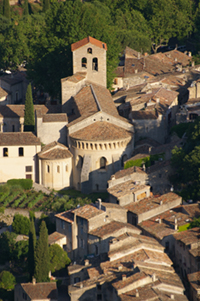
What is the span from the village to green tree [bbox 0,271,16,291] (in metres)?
3.24

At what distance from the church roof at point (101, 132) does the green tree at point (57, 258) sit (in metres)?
16.4

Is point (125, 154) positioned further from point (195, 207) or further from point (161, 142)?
point (195, 207)

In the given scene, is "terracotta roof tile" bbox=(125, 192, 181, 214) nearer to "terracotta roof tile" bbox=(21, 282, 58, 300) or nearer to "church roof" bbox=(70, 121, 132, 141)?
"church roof" bbox=(70, 121, 132, 141)

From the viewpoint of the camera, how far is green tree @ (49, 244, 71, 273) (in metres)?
62.8

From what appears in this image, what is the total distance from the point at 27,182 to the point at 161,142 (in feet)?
53.8

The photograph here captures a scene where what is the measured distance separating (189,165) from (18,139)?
68.4 feet

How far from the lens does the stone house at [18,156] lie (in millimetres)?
78312

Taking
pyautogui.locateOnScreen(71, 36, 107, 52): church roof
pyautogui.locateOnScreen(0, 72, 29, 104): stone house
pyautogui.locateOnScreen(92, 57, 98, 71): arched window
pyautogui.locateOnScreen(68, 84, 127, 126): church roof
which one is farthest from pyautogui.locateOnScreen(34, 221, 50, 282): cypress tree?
pyautogui.locateOnScreen(0, 72, 29, 104): stone house

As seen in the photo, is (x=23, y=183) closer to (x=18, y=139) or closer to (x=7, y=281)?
(x=18, y=139)

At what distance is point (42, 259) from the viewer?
6038 centimetres

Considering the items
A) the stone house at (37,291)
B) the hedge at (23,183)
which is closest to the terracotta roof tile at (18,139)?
the hedge at (23,183)

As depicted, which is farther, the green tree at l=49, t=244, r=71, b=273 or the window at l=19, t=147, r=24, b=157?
the window at l=19, t=147, r=24, b=157

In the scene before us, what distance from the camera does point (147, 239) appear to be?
6028 cm

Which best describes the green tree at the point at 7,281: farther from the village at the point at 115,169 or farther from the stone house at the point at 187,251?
the stone house at the point at 187,251
